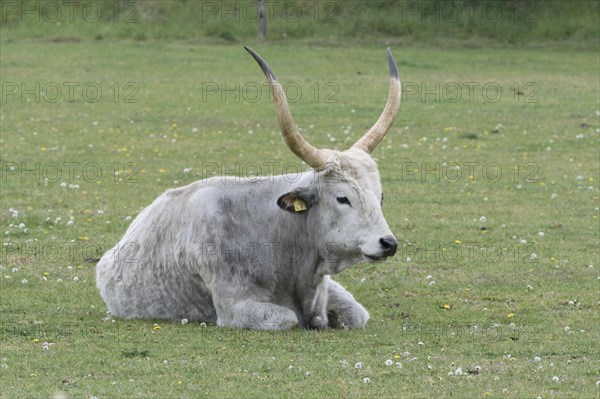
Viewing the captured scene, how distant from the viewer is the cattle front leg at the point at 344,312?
11930mm

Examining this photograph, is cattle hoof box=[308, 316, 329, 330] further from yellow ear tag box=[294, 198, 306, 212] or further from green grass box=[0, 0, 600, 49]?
green grass box=[0, 0, 600, 49]

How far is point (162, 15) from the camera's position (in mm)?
49500

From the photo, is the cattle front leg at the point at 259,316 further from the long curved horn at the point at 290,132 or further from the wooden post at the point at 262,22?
the wooden post at the point at 262,22

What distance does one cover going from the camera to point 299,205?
11562mm

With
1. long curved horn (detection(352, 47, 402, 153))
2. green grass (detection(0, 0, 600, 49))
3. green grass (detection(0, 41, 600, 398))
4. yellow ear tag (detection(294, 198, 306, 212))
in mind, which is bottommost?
green grass (detection(0, 0, 600, 49))

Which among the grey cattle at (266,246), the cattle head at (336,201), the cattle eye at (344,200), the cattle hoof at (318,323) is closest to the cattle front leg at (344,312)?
the grey cattle at (266,246)

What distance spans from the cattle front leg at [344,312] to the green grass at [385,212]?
0.35 metres

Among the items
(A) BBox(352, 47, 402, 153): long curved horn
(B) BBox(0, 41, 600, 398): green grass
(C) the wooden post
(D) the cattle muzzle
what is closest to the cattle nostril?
(D) the cattle muzzle

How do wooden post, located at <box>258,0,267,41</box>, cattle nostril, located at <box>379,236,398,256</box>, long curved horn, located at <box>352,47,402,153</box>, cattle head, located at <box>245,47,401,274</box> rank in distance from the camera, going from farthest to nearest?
1. wooden post, located at <box>258,0,267,41</box>
2. long curved horn, located at <box>352,47,402,153</box>
3. cattle head, located at <box>245,47,401,274</box>
4. cattle nostril, located at <box>379,236,398,256</box>

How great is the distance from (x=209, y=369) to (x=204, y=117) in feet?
66.2

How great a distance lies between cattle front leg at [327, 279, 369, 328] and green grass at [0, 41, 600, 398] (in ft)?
1.15

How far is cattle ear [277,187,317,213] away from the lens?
453 inches

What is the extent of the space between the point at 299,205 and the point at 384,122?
1.68m

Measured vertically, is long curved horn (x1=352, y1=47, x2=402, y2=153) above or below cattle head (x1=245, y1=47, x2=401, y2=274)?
above
